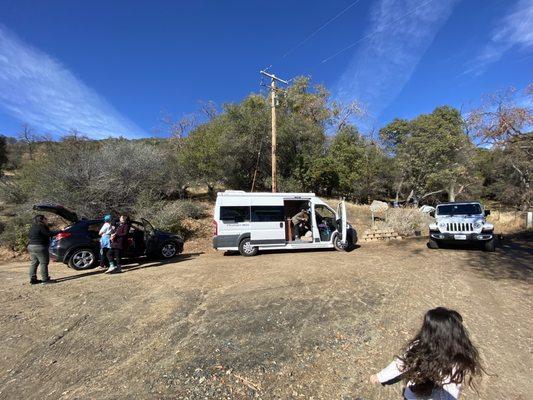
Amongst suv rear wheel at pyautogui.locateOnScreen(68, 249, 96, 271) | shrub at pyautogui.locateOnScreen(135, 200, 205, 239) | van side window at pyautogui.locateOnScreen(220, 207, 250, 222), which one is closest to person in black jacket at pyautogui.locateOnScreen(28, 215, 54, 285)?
suv rear wheel at pyautogui.locateOnScreen(68, 249, 96, 271)

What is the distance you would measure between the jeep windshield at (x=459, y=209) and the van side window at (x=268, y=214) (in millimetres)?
6579

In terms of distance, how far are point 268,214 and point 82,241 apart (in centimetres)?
568

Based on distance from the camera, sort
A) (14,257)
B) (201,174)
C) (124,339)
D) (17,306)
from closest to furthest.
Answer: (124,339)
(17,306)
(14,257)
(201,174)

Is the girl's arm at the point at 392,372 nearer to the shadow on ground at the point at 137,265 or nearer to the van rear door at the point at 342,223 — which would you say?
the shadow on ground at the point at 137,265

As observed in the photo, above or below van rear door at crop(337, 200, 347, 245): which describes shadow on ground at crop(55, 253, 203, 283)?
below

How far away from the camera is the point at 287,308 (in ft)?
18.1

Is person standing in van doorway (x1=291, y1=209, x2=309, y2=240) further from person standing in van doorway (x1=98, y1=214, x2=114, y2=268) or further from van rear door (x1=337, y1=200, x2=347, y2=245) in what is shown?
person standing in van doorway (x1=98, y1=214, x2=114, y2=268)

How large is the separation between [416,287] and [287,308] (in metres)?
3.16

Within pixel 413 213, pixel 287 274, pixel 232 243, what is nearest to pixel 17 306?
pixel 287 274

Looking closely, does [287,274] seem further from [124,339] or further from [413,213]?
[413,213]

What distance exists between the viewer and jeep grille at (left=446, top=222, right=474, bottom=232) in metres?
11.7

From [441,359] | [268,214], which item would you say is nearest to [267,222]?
[268,214]

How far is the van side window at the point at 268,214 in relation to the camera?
37.0 feet

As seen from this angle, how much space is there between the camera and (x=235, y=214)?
11117 millimetres
